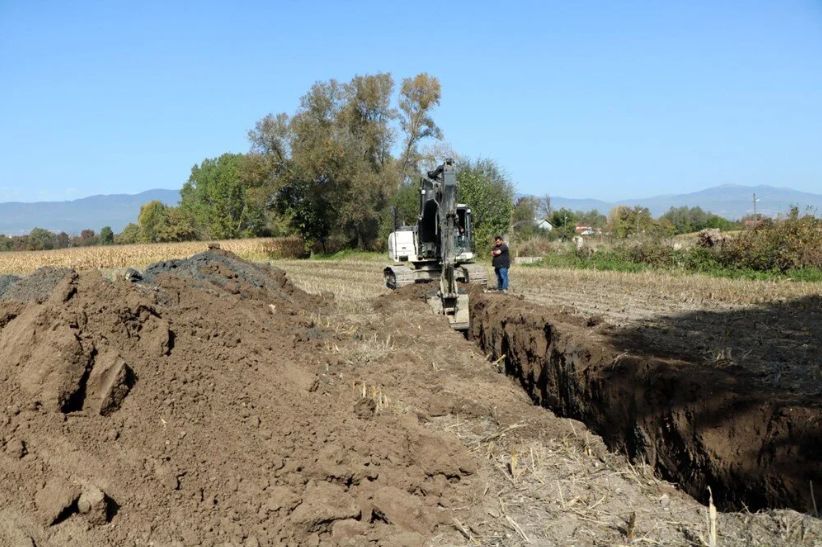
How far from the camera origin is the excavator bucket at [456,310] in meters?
13.2

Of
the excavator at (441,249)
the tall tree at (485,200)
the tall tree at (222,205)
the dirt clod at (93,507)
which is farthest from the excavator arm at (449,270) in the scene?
the tall tree at (222,205)

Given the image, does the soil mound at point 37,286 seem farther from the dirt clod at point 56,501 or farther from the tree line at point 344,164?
the tree line at point 344,164

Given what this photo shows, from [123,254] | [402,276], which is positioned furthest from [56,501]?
[123,254]

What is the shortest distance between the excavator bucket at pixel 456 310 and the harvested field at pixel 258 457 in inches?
176

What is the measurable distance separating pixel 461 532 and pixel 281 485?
1524 mm

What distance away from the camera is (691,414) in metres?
6.20

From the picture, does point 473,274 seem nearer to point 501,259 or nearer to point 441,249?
point 501,259

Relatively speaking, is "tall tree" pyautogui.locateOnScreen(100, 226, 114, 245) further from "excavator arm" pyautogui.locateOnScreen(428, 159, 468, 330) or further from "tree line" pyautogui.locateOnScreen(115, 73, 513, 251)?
"excavator arm" pyautogui.locateOnScreen(428, 159, 468, 330)

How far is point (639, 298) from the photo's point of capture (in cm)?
1708

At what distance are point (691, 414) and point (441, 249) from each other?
8.65 metres

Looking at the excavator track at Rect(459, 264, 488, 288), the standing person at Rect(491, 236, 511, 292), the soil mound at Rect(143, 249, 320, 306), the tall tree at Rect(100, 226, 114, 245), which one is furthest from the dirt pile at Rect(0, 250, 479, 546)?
the tall tree at Rect(100, 226, 114, 245)

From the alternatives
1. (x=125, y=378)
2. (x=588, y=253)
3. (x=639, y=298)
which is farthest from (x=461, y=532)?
(x=588, y=253)

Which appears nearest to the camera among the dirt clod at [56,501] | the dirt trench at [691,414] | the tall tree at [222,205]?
the dirt clod at [56,501]

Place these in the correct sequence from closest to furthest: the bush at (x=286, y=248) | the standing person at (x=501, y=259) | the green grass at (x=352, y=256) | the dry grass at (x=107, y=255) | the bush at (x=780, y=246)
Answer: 1. the standing person at (x=501, y=259)
2. the bush at (x=780, y=246)
3. the green grass at (x=352, y=256)
4. the dry grass at (x=107, y=255)
5. the bush at (x=286, y=248)
